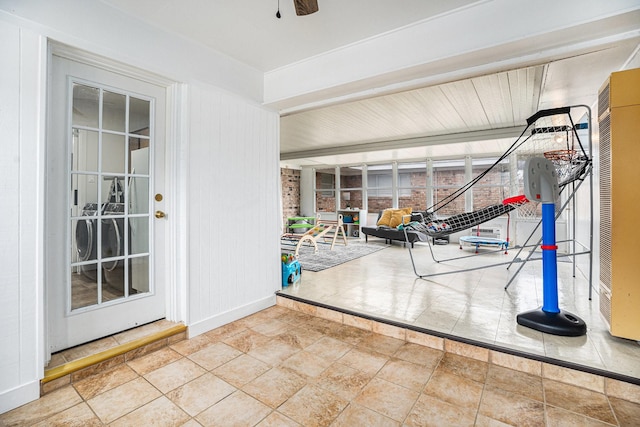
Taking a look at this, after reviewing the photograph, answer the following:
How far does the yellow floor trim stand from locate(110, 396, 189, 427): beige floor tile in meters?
0.57

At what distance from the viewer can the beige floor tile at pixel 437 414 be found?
1.51 m

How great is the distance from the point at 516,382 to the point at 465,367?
0.29m

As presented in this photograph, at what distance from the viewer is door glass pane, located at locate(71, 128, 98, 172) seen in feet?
6.74

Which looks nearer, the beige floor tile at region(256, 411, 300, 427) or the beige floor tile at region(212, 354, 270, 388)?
the beige floor tile at region(256, 411, 300, 427)

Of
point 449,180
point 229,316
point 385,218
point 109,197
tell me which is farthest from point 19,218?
point 449,180

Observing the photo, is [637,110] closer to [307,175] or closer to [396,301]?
[396,301]

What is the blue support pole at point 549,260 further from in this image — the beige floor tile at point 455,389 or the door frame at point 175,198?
the door frame at point 175,198

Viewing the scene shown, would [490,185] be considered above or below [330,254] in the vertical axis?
above

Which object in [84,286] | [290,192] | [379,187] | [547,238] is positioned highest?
[379,187]

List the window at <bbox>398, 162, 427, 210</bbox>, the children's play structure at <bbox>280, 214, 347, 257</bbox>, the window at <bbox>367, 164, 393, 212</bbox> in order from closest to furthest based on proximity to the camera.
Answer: the children's play structure at <bbox>280, 214, 347, 257</bbox>
the window at <bbox>398, 162, 427, 210</bbox>
the window at <bbox>367, 164, 393, 212</bbox>

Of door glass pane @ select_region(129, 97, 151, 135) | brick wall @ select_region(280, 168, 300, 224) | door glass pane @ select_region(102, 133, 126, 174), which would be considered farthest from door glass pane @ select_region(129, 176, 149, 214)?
brick wall @ select_region(280, 168, 300, 224)

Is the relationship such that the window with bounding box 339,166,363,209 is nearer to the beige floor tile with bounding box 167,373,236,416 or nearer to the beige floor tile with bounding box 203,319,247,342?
the beige floor tile with bounding box 203,319,247,342

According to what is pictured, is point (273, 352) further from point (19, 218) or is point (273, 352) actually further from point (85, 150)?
point (85, 150)

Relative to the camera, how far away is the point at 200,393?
1.76 m
